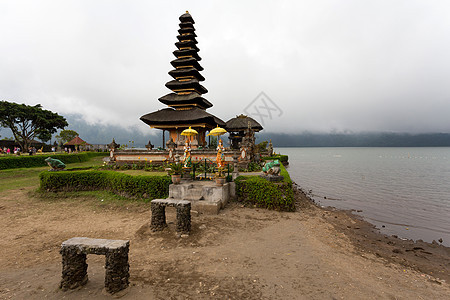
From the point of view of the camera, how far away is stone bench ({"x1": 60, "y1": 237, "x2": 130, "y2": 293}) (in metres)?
4.57

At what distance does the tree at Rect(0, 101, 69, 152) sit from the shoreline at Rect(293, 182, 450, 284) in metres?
46.0

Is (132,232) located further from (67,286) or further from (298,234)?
(298,234)

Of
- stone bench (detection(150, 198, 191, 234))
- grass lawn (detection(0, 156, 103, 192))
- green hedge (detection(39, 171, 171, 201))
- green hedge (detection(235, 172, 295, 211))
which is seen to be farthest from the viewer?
grass lawn (detection(0, 156, 103, 192))

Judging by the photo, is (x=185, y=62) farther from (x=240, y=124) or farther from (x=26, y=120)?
(x=26, y=120)

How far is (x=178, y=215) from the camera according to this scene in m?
7.62

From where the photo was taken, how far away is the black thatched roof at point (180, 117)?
25.2 meters

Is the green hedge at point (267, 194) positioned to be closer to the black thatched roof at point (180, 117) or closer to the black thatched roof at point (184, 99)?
the black thatched roof at point (180, 117)

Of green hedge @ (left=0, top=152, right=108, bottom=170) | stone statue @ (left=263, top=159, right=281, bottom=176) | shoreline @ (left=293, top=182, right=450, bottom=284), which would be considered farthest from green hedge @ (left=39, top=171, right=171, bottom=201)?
green hedge @ (left=0, top=152, right=108, bottom=170)

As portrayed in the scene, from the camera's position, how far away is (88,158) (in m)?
35.1

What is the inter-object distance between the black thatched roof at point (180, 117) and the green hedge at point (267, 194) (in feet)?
48.2

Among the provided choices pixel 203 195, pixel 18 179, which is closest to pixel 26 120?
pixel 18 179

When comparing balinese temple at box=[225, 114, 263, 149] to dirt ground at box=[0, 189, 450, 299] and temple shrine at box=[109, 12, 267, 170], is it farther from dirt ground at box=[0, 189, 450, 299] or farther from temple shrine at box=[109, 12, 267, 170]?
dirt ground at box=[0, 189, 450, 299]

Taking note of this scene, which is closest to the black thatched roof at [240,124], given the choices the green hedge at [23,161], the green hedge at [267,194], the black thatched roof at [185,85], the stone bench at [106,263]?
the black thatched roof at [185,85]

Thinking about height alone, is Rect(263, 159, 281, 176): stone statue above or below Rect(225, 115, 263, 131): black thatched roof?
below
